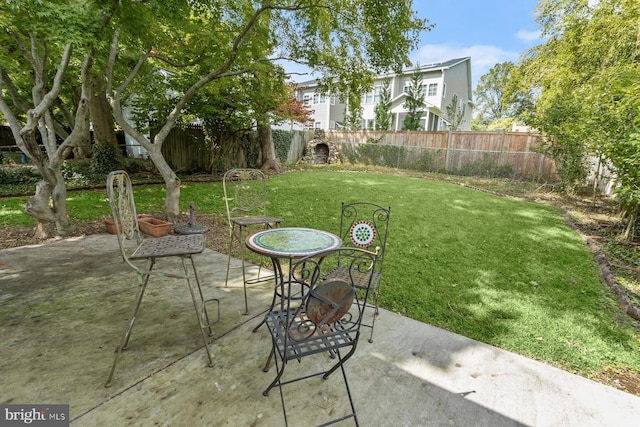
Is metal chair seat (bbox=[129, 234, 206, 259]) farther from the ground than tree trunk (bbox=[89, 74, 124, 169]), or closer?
closer

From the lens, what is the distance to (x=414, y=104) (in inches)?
682

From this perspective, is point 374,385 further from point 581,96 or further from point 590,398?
point 581,96

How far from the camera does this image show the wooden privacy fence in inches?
405

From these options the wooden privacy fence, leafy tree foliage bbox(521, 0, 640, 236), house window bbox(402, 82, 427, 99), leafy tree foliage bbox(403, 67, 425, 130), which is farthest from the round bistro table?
house window bbox(402, 82, 427, 99)

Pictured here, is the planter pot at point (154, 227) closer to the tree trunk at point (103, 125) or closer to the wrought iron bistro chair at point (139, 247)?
the wrought iron bistro chair at point (139, 247)

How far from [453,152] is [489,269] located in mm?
9506

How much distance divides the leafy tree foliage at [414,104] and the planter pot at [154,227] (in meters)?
16.0

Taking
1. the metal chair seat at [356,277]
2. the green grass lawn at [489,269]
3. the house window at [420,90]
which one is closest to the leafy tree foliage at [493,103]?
the house window at [420,90]

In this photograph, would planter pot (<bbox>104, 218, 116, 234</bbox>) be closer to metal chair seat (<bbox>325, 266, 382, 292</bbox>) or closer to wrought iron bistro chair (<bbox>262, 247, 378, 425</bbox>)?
metal chair seat (<bbox>325, 266, 382, 292</bbox>)

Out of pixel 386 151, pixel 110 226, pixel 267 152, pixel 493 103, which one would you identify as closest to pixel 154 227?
pixel 110 226

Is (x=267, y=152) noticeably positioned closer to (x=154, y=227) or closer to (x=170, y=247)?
(x=154, y=227)

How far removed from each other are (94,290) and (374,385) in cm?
252

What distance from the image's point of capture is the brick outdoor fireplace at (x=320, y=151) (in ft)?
49.8

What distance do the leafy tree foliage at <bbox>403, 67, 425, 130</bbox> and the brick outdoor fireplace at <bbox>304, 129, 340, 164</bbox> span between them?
5.45 metres
